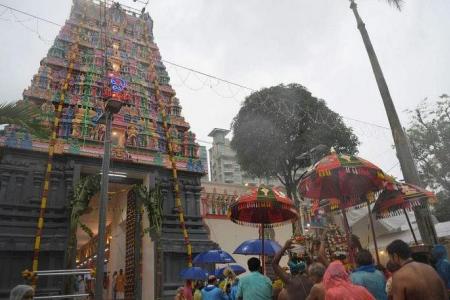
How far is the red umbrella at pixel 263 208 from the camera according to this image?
294 inches

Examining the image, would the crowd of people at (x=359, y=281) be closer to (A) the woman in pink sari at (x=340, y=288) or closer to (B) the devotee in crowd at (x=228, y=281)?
(A) the woman in pink sari at (x=340, y=288)

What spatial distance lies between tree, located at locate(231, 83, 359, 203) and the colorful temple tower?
550 centimetres

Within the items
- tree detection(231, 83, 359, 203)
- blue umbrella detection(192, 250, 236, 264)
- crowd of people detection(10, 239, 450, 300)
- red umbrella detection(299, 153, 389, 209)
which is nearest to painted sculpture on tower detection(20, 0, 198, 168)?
tree detection(231, 83, 359, 203)

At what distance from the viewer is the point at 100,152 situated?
16.0 m

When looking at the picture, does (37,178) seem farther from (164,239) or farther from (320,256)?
(320,256)

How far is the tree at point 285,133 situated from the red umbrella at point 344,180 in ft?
43.6

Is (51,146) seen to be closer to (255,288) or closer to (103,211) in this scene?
(103,211)

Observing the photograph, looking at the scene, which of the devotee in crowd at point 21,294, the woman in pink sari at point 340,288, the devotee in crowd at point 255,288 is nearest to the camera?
the woman in pink sari at point 340,288

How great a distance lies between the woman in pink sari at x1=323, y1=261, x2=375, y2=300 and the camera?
144 inches

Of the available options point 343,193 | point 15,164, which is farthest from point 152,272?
point 343,193

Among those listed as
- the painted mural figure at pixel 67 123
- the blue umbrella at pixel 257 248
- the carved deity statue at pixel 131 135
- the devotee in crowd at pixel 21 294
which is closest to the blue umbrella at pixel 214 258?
the blue umbrella at pixel 257 248

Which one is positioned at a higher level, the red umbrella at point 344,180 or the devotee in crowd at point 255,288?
the red umbrella at point 344,180

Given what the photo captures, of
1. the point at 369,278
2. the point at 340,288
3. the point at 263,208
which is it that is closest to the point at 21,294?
the point at 340,288

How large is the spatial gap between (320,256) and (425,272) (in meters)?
2.57
